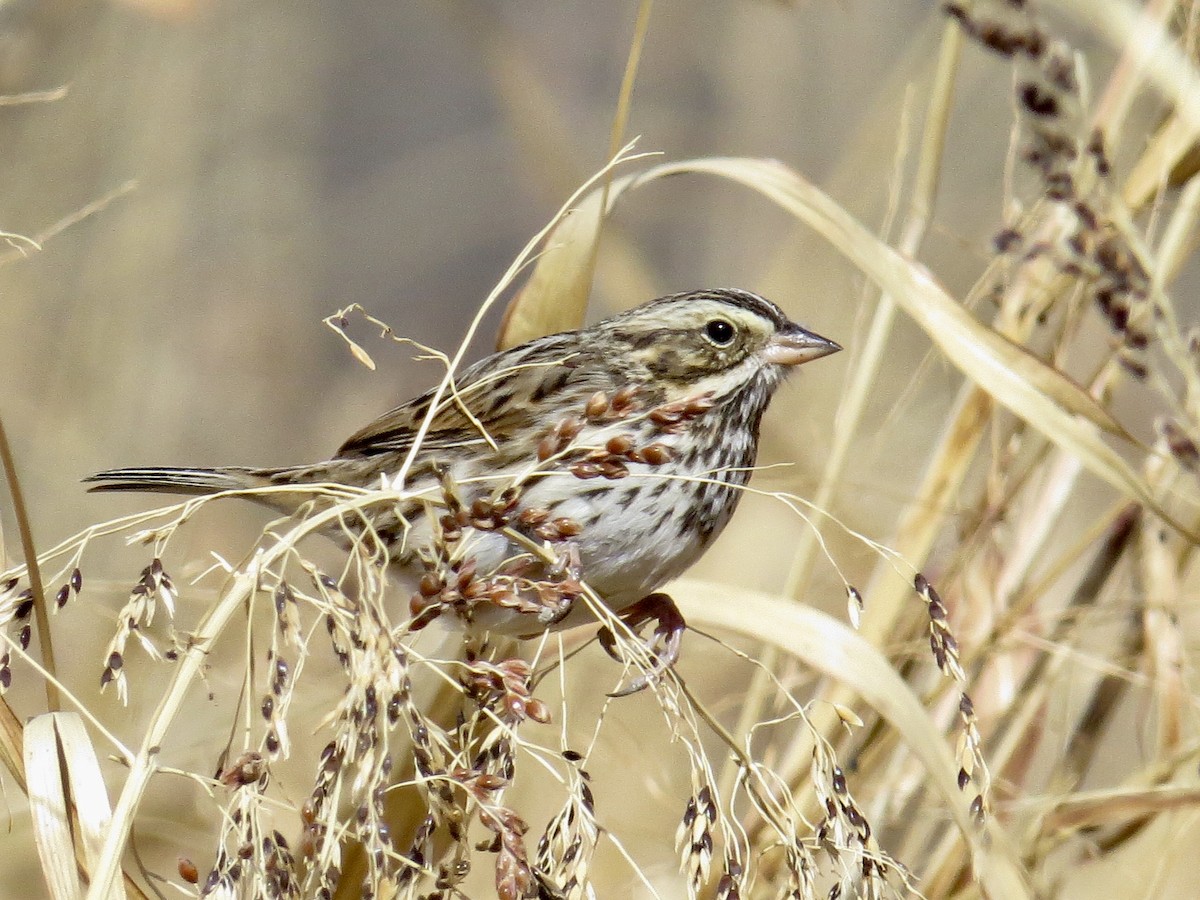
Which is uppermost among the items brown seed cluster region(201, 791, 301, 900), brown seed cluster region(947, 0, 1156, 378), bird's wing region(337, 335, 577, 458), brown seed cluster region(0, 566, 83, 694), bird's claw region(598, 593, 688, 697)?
brown seed cluster region(947, 0, 1156, 378)

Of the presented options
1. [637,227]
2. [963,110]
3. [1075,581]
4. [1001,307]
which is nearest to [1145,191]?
[1001,307]

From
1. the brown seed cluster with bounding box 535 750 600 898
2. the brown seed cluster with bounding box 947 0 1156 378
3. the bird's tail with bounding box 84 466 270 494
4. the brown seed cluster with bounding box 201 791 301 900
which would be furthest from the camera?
the bird's tail with bounding box 84 466 270 494

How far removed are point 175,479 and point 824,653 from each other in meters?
1.62

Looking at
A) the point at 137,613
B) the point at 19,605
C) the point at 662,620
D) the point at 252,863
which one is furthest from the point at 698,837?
the point at 662,620

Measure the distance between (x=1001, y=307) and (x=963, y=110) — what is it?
2477 millimetres

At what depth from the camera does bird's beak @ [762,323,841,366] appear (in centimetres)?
266

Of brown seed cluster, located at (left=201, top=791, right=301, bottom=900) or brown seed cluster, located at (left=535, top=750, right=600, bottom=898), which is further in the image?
brown seed cluster, located at (left=535, top=750, right=600, bottom=898)

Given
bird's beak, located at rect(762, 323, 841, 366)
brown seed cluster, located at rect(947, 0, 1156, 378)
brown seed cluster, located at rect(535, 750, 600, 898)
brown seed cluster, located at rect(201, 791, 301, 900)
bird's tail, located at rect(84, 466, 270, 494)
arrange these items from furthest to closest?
bird's beak, located at rect(762, 323, 841, 366)
bird's tail, located at rect(84, 466, 270, 494)
brown seed cluster, located at rect(947, 0, 1156, 378)
brown seed cluster, located at rect(535, 750, 600, 898)
brown seed cluster, located at rect(201, 791, 301, 900)

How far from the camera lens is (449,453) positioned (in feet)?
8.89

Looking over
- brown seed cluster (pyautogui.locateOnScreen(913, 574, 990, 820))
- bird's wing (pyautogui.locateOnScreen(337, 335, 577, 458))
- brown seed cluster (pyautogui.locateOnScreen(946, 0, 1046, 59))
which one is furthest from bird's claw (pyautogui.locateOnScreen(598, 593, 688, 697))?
brown seed cluster (pyautogui.locateOnScreen(946, 0, 1046, 59))

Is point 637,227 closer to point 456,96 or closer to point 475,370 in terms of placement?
point 456,96

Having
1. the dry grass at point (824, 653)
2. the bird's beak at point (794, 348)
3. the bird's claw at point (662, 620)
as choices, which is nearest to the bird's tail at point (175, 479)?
the dry grass at point (824, 653)

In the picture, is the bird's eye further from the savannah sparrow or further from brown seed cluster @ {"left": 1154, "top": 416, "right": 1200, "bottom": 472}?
brown seed cluster @ {"left": 1154, "top": 416, "right": 1200, "bottom": 472}

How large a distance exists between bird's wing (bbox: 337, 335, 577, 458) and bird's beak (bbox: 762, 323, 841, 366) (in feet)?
1.34
